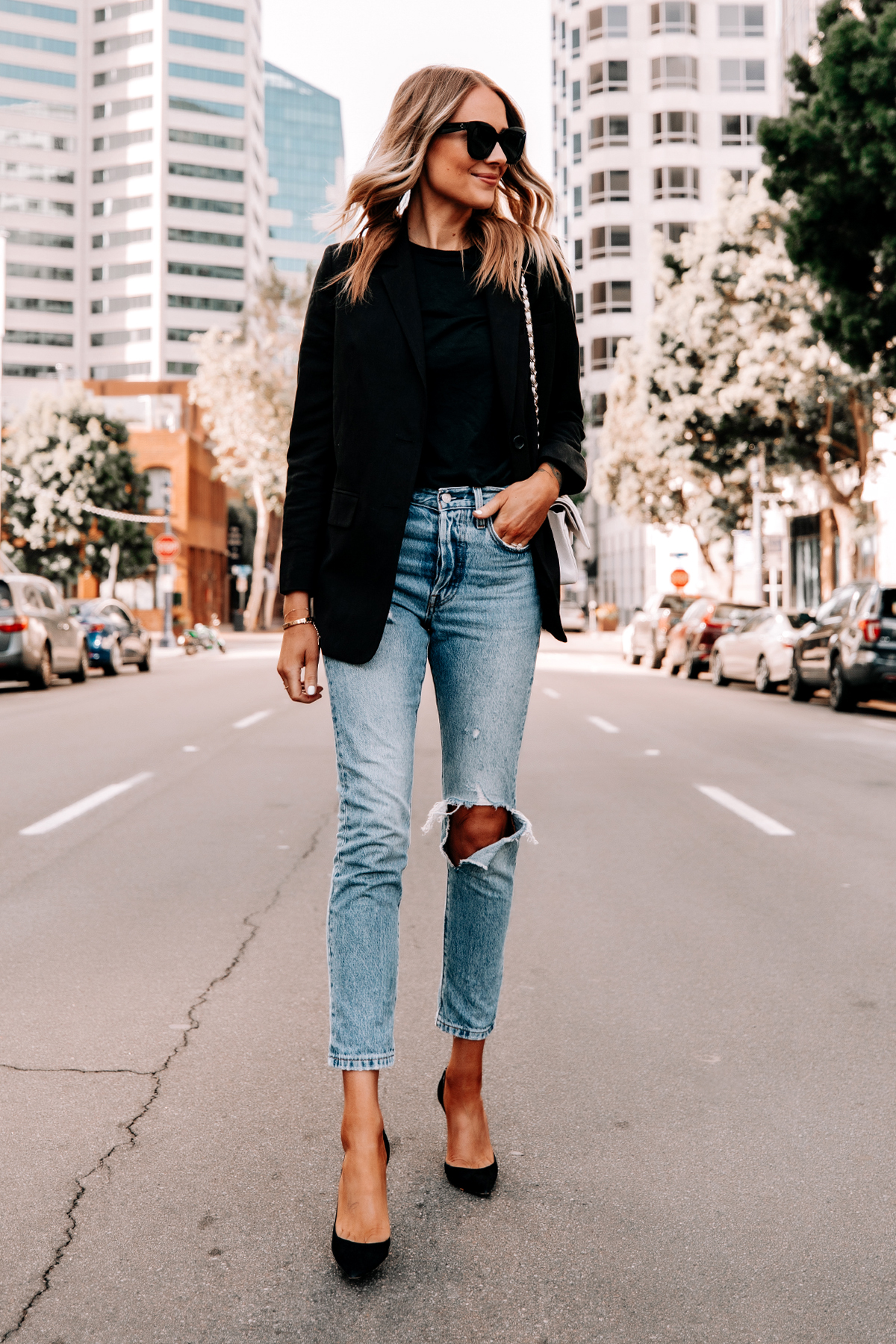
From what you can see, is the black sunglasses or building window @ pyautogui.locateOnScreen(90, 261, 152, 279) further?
building window @ pyautogui.locateOnScreen(90, 261, 152, 279)

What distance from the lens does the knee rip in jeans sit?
281 centimetres

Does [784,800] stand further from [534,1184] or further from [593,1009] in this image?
[534,1184]

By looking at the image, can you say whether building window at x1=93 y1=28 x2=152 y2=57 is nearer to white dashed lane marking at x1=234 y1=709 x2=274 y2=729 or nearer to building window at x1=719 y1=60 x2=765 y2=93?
building window at x1=719 y1=60 x2=765 y2=93

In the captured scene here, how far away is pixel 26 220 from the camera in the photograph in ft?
341

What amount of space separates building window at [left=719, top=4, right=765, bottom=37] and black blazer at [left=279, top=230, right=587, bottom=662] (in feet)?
236

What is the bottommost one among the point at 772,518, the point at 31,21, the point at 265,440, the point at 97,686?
the point at 97,686

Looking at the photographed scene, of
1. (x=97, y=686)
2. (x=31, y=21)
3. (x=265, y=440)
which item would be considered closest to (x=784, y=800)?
(x=97, y=686)

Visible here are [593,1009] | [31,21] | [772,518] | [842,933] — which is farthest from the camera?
[31,21]

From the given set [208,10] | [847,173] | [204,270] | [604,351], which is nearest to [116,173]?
[204,270]

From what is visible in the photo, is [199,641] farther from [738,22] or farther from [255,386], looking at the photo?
[738,22]

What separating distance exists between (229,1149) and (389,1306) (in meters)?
0.82

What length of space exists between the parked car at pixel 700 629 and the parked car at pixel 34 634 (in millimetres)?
10459

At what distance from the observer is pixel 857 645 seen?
642 inches


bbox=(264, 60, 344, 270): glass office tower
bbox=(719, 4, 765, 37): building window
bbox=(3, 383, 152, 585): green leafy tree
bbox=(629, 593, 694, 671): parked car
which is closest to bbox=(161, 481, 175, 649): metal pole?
bbox=(3, 383, 152, 585): green leafy tree
